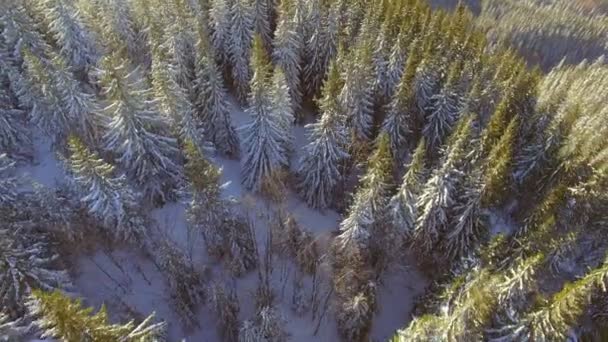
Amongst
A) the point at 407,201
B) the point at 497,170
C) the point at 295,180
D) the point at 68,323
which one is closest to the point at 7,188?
the point at 68,323

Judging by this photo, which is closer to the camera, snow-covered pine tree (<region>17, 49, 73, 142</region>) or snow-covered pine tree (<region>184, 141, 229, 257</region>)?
snow-covered pine tree (<region>184, 141, 229, 257</region>)

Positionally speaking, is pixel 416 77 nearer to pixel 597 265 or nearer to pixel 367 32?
pixel 367 32

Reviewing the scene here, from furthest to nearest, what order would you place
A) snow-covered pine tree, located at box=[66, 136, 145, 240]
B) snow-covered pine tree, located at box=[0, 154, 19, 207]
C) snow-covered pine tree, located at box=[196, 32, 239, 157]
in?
snow-covered pine tree, located at box=[196, 32, 239, 157]
snow-covered pine tree, located at box=[0, 154, 19, 207]
snow-covered pine tree, located at box=[66, 136, 145, 240]

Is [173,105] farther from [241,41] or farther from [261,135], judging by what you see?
[241,41]

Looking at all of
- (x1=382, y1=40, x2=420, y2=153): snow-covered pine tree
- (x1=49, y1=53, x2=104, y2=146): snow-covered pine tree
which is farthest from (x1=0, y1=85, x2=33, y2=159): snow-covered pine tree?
(x1=382, y1=40, x2=420, y2=153): snow-covered pine tree

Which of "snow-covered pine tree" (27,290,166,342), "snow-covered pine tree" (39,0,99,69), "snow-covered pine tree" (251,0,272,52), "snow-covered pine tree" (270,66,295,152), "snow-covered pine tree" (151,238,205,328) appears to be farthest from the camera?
"snow-covered pine tree" (251,0,272,52)

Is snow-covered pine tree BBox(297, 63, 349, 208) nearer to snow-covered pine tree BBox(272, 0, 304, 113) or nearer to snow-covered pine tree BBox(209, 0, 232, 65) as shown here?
snow-covered pine tree BBox(272, 0, 304, 113)

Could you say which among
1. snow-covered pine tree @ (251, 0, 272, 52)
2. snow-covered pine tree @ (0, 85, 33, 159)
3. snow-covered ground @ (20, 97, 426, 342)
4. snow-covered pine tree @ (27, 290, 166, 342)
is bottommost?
snow-covered ground @ (20, 97, 426, 342)
